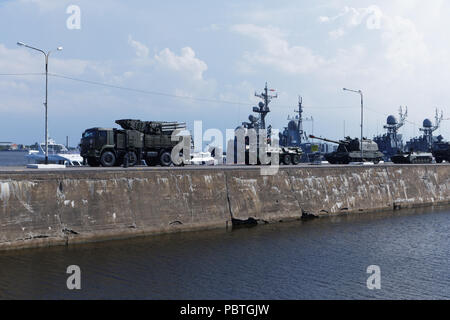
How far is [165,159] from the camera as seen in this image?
3300 cm

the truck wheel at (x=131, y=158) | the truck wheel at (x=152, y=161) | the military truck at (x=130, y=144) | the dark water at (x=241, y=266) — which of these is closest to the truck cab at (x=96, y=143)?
the military truck at (x=130, y=144)

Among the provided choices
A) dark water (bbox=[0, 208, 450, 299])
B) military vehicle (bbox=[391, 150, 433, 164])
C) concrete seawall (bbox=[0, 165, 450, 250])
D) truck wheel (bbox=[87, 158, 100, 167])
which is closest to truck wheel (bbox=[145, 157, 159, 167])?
truck wheel (bbox=[87, 158, 100, 167])

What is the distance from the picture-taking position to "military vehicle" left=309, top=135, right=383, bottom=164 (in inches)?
1842

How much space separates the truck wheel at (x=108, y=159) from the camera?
30203 mm

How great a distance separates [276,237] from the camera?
22781 millimetres

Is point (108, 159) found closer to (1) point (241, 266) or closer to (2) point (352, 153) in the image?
(1) point (241, 266)

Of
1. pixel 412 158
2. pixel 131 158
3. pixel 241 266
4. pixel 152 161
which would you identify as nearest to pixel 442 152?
pixel 412 158

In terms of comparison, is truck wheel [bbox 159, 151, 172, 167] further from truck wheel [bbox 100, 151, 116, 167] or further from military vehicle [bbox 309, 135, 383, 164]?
military vehicle [bbox 309, 135, 383, 164]

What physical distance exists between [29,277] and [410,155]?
41.4 metres
